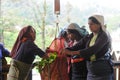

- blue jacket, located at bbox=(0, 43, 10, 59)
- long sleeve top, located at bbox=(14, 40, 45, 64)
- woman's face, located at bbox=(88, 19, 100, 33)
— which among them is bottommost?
blue jacket, located at bbox=(0, 43, 10, 59)

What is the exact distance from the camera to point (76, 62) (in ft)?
9.67

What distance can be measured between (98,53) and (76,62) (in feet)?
1.25

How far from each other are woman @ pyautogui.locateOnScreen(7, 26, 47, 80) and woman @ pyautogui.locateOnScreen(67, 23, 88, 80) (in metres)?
0.44

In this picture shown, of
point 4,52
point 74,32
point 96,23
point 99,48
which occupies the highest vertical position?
point 96,23

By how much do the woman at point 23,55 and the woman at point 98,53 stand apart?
655 mm

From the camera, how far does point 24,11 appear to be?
4.41 meters

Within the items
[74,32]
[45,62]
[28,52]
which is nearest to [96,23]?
[74,32]

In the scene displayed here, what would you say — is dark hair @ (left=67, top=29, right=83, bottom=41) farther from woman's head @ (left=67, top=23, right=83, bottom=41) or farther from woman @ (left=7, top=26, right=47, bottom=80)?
woman @ (left=7, top=26, right=47, bottom=80)

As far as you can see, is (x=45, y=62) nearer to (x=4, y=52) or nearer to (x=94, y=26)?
(x=94, y=26)

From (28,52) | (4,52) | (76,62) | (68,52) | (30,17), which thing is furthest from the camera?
(30,17)

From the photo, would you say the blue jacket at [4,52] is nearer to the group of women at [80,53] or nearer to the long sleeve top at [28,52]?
the group of women at [80,53]

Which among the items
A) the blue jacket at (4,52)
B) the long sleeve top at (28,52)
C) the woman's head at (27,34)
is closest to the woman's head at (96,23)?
the long sleeve top at (28,52)

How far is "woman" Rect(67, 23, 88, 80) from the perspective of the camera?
2932mm

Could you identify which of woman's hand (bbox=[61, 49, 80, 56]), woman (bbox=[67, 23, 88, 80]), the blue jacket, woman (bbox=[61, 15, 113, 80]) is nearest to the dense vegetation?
the blue jacket
